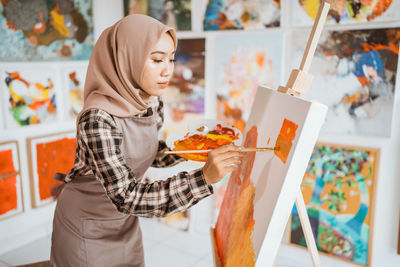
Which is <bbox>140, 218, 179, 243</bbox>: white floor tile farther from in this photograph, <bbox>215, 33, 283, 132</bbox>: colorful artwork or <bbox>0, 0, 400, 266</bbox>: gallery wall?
<bbox>215, 33, 283, 132</bbox>: colorful artwork

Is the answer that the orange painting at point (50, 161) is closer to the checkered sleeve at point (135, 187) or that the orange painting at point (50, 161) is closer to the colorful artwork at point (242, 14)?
the colorful artwork at point (242, 14)

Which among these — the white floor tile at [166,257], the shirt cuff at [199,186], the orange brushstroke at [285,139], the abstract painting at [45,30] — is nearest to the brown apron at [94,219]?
the shirt cuff at [199,186]

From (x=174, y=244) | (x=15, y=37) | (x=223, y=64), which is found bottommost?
(x=174, y=244)

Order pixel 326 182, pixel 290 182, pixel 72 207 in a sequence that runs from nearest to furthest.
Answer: pixel 290 182 → pixel 72 207 → pixel 326 182

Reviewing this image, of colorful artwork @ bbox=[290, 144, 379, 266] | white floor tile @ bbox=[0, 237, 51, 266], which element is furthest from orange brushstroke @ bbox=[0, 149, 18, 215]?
colorful artwork @ bbox=[290, 144, 379, 266]

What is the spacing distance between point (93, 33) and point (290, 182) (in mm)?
2308

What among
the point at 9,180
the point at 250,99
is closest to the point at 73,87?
the point at 9,180

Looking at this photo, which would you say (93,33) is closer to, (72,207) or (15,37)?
(15,37)

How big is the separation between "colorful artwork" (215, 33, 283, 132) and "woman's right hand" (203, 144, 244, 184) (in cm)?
127

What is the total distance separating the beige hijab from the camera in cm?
103

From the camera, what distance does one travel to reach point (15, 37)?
6.82 ft

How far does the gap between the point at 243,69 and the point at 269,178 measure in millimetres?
1392

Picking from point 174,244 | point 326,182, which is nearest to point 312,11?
point 326,182

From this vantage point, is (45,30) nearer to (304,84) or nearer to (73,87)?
(73,87)
